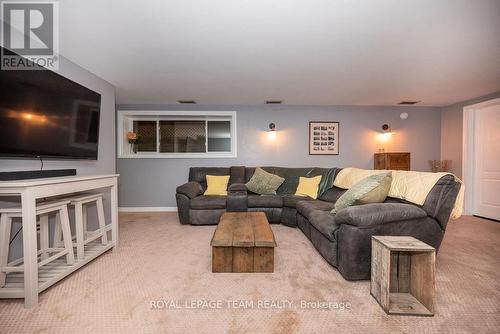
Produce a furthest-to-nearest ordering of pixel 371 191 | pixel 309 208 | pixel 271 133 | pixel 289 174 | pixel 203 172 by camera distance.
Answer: pixel 271 133, pixel 203 172, pixel 289 174, pixel 309 208, pixel 371 191

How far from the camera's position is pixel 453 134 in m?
4.63

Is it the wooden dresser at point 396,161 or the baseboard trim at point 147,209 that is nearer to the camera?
the wooden dresser at point 396,161

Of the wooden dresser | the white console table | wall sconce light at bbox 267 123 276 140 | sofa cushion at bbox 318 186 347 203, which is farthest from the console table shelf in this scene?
the wooden dresser

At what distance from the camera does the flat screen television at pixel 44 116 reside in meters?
1.73

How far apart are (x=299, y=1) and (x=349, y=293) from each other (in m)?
2.26

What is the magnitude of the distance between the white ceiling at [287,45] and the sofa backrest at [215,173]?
4.89ft

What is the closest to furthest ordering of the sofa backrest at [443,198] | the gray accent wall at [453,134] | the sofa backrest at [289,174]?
the sofa backrest at [443,198] < the sofa backrest at [289,174] < the gray accent wall at [453,134]

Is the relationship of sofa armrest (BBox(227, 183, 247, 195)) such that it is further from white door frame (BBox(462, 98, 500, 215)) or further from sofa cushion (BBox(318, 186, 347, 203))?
white door frame (BBox(462, 98, 500, 215))

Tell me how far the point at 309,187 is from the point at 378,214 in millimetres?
2036

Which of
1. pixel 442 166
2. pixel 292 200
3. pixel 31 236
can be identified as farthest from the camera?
pixel 442 166

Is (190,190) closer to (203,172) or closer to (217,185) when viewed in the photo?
(217,185)

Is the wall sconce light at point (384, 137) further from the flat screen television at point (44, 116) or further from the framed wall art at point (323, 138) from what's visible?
the flat screen television at point (44, 116)

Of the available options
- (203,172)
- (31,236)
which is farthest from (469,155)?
(31,236)

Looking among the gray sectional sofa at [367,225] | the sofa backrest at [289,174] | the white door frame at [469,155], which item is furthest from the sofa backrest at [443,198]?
the white door frame at [469,155]
